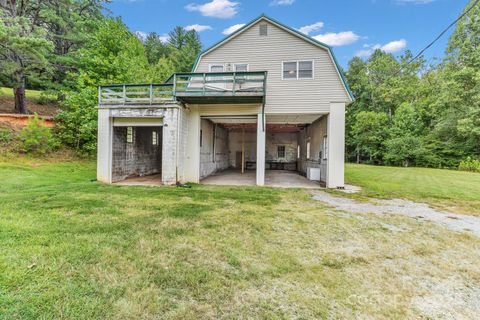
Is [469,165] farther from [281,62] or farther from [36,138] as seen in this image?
[36,138]

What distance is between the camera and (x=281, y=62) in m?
9.97

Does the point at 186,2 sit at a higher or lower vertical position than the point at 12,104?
higher

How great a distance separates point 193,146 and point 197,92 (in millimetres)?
2569

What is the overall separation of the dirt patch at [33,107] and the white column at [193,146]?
14225 mm

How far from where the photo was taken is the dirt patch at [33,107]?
16.8 metres

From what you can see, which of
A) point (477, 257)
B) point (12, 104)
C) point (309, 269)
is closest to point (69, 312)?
point (309, 269)

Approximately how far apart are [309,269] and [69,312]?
270 centimetres

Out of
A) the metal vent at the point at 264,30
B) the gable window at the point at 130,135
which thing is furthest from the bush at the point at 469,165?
the gable window at the point at 130,135

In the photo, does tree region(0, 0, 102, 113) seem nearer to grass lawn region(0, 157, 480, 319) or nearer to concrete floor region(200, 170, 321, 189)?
grass lawn region(0, 157, 480, 319)

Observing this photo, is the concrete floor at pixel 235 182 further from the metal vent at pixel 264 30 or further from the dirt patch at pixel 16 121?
the dirt patch at pixel 16 121

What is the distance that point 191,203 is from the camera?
6.53 metres

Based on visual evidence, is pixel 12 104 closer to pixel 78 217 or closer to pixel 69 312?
pixel 78 217

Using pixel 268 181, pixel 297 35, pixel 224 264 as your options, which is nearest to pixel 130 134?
pixel 268 181

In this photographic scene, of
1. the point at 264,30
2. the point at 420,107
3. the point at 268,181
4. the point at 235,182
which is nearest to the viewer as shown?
the point at 264,30
